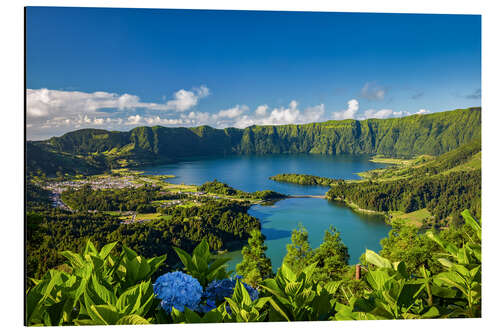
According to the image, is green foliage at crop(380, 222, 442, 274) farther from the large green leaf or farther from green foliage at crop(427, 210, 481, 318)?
the large green leaf

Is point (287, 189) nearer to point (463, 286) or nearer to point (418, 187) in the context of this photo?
point (418, 187)

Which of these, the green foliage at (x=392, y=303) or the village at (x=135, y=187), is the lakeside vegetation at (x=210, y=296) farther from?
the village at (x=135, y=187)

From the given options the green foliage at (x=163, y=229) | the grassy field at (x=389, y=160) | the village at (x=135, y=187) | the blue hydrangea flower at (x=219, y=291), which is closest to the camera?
the blue hydrangea flower at (x=219, y=291)

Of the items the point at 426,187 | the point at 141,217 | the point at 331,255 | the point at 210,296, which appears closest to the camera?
the point at 210,296

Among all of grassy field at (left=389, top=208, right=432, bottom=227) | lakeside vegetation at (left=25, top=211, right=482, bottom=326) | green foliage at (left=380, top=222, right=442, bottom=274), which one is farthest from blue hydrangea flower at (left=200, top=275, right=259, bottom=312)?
grassy field at (left=389, top=208, right=432, bottom=227)

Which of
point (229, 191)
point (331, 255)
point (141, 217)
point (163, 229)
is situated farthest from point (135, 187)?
point (331, 255)

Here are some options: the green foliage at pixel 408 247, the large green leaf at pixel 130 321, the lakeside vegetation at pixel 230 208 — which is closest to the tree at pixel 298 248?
the lakeside vegetation at pixel 230 208
